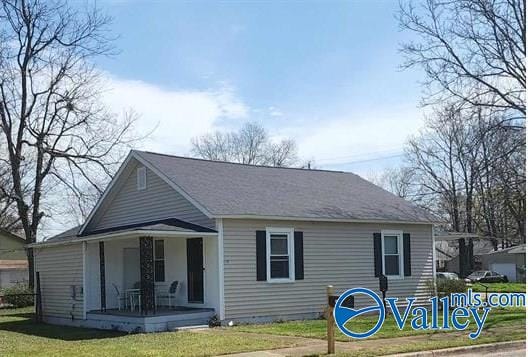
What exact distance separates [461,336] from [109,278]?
12.1 m

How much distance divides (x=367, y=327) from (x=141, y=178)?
9282 mm

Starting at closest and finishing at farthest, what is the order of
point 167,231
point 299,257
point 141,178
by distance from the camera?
point 167,231
point 299,257
point 141,178

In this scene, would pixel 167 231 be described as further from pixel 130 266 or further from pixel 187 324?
pixel 130 266

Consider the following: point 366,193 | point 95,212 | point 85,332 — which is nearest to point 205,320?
point 85,332

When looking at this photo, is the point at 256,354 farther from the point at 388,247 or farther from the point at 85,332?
the point at 388,247

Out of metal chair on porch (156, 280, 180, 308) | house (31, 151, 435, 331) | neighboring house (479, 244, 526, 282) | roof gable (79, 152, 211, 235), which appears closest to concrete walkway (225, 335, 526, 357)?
house (31, 151, 435, 331)

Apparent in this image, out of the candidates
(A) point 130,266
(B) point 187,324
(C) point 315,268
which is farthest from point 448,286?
(A) point 130,266

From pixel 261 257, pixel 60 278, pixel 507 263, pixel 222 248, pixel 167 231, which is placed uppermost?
pixel 167 231

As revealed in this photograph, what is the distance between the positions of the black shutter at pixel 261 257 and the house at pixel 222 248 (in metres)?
0.03

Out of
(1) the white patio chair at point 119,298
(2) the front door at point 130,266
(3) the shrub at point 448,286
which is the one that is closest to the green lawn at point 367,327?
(3) the shrub at point 448,286

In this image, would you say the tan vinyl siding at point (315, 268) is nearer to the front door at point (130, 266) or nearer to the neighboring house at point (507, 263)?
the front door at point (130, 266)

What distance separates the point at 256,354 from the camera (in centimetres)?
1280

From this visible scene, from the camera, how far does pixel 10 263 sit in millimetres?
50188

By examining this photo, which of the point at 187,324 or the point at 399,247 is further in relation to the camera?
the point at 399,247
